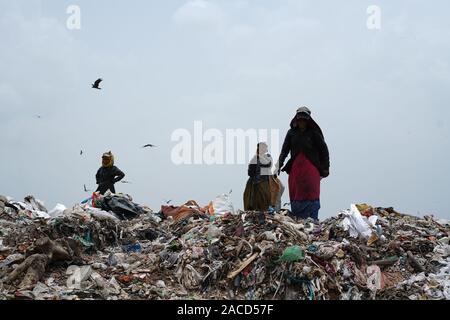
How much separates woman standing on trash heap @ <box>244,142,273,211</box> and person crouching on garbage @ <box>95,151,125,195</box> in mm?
3672

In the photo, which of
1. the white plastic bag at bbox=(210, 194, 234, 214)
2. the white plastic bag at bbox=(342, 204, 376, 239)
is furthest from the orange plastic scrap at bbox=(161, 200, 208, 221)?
the white plastic bag at bbox=(342, 204, 376, 239)

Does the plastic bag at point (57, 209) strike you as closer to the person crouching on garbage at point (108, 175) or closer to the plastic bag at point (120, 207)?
the plastic bag at point (120, 207)

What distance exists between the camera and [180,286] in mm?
6230

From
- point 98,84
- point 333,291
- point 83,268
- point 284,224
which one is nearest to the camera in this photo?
point 333,291

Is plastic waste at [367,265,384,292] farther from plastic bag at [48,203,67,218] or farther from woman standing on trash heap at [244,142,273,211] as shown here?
plastic bag at [48,203,67,218]

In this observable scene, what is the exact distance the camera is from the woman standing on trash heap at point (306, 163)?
8344mm

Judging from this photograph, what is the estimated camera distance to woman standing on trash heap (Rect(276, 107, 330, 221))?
8.34 metres

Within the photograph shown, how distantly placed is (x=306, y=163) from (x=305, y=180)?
26 cm

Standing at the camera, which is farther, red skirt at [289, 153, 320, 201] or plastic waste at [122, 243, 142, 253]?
red skirt at [289, 153, 320, 201]

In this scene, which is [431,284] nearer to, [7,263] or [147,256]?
[147,256]

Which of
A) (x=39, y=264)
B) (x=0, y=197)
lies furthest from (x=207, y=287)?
(x=0, y=197)

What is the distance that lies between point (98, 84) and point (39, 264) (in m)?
4.46

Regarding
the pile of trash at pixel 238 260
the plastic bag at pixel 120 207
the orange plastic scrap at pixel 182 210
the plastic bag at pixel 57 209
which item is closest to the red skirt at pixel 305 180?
the pile of trash at pixel 238 260

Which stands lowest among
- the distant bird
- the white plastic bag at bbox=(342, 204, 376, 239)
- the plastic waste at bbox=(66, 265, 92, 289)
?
the plastic waste at bbox=(66, 265, 92, 289)
